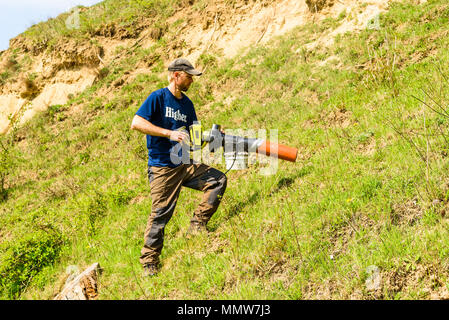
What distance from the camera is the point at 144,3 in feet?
51.6

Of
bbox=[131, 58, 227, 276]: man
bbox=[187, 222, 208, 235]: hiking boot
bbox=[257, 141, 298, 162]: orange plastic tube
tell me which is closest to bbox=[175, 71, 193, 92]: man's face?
bbox=[131, 58, 227, 276]: man

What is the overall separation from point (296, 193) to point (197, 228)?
1378 millimetres

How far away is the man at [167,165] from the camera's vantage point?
343 cm

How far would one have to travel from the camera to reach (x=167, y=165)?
3576 mm

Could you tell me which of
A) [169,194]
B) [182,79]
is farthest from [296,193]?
[182,79]

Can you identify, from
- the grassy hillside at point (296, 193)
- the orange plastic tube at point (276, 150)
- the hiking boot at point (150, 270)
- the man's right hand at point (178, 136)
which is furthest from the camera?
the orange plastic tube at point (276, 150)

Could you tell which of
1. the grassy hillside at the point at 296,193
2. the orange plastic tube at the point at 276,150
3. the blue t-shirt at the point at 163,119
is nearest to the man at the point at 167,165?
the blue t-shirt at the point at 163,119

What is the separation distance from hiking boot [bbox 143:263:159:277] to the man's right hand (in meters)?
1.50

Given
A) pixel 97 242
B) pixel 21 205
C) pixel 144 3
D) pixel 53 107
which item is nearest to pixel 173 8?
pixel 144 3

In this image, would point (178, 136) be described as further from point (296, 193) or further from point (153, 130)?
point (296, 193)

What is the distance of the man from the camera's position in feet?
11.2

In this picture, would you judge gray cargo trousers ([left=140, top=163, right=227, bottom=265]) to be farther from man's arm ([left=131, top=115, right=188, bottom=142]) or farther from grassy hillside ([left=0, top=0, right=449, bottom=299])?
man's arm ([left=131, top=115, right=188, bottom=142])

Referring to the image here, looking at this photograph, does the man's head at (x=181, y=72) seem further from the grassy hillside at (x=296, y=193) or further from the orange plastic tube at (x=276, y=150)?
the grassy hillside at (x=296, y=193)
